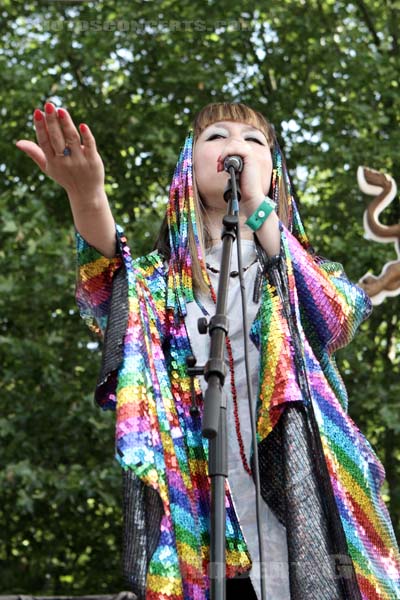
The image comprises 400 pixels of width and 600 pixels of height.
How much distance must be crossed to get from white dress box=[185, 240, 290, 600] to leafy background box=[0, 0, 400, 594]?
3602 millimetres

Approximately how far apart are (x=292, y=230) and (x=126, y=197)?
4.51 meters

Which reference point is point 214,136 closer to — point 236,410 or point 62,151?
point 62,151

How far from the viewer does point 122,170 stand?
22.3 feet

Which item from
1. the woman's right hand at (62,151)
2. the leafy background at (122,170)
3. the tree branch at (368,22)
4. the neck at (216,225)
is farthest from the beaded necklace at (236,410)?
the tree branch at (368,22)

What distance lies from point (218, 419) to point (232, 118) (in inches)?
36.4

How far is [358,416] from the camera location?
5.95m

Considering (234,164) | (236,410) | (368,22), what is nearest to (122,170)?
(368,22)

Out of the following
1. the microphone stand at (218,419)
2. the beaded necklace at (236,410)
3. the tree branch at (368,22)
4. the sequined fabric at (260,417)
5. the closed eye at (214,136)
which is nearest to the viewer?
the microphone stand at (218,419)

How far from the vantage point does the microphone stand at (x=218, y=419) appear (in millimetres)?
1562

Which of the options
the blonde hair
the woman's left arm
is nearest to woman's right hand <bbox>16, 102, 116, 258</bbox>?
the blonde hair

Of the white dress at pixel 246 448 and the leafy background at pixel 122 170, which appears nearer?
the white dress at pixel 246 448

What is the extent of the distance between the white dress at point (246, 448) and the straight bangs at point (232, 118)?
0.30m

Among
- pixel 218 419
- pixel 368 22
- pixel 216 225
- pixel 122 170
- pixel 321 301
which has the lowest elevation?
pixel 218 419

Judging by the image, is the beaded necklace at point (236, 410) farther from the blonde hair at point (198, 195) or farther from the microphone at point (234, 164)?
the microphone at point (234, 164)
